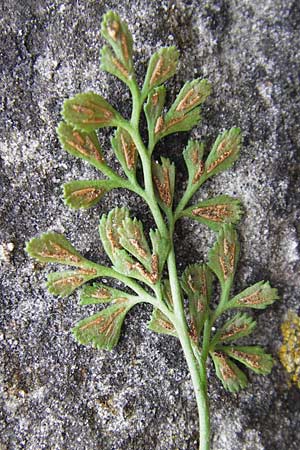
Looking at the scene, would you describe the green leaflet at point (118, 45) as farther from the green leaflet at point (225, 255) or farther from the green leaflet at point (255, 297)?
the green leaflet at point (255, 297)

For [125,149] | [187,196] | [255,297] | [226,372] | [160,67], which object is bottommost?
[226,372]

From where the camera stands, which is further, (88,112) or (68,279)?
(68,279)

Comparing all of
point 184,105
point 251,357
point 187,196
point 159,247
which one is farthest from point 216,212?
point 251,357

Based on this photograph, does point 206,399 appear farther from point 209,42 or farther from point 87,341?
point 209,42

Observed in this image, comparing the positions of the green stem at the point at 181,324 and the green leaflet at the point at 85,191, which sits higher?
the green leaflet at the point at 85,191

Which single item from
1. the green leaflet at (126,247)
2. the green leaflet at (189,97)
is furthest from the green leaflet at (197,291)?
the green leaflet at (189,97)

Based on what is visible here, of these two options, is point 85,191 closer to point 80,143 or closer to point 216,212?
point 80,143

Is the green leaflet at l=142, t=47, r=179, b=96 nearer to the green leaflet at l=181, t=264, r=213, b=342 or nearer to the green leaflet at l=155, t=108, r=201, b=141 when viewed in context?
the green leaflet at l=155, t=108, r=201, b=141
